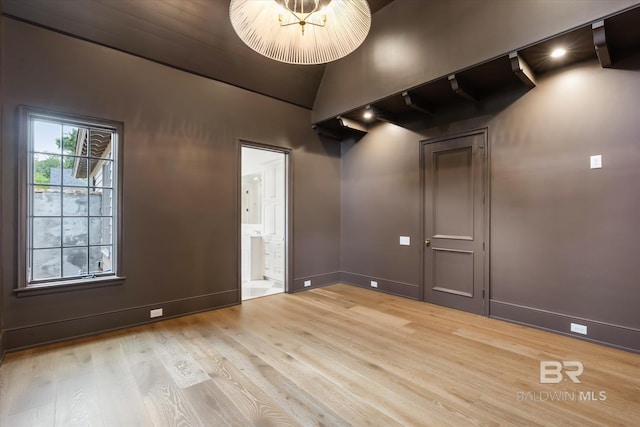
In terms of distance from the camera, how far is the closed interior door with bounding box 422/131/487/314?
383 centimetres

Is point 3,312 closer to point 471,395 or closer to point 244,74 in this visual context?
point 244,74

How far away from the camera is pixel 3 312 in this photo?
274cm

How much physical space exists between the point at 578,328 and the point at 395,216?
2.49 m

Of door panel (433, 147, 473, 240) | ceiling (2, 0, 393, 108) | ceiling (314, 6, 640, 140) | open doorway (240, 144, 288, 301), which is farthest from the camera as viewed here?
open doorway (240, 144, 288, 301)

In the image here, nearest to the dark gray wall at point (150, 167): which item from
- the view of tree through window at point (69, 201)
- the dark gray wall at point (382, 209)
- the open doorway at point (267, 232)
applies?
the view of tree through window at point (69, 201)

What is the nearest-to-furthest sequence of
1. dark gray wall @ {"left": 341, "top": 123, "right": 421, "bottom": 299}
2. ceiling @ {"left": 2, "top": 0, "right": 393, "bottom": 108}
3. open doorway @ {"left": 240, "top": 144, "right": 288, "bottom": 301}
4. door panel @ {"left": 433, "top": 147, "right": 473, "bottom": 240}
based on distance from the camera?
ceiling @ {"left": 2, "top": 0, "right": 393, "bottom": 108} < door panel @ {"left": 433, "top": 147, "right": 473, "bottom": 240} < dark gray wall @ {"left": 341, "top": 123, "right": 421, "bottom": 299} < open doorway @ {"left": 240, "top": 144, "right": 288, "bottom": 301}

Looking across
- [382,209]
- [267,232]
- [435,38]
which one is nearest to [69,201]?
[267,232]

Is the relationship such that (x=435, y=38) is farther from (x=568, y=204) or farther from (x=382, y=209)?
(x=382, y=209)

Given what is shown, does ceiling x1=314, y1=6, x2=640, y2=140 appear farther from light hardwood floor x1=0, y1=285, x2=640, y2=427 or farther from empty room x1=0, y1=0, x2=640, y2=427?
light hardwood floor x1=0, y1=285, x2=640, y2=427

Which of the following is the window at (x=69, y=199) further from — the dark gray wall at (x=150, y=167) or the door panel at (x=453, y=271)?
the door panel at (x=453, y=271)

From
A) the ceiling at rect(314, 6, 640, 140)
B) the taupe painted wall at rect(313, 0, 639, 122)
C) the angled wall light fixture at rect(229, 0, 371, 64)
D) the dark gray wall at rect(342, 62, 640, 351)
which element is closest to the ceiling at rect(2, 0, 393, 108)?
the taupe painted wall at rect(313, 0, 639, 122)

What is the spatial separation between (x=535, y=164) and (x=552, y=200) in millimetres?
437

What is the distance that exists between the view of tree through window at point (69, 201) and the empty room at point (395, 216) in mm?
23

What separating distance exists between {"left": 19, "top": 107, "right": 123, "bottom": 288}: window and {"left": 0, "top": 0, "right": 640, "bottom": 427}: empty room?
0.02m
